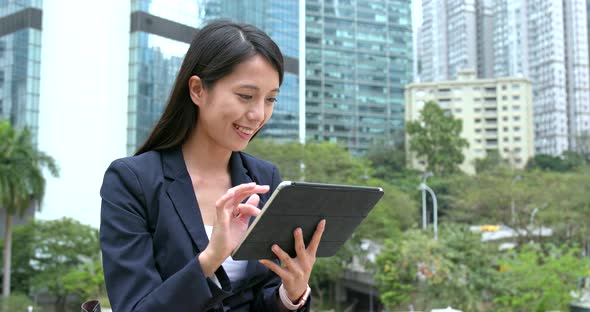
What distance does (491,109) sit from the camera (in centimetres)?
4256

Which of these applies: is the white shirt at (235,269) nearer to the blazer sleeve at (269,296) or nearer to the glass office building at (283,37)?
the blazer sleeve at (269,296)

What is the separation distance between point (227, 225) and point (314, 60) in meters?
27.5

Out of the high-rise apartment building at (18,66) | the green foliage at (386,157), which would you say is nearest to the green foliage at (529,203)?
the green foliage at (386,157)

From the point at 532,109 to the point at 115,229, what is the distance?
44424 mm

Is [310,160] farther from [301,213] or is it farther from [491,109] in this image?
[491,109]

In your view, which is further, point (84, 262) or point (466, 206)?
point (466, 206)

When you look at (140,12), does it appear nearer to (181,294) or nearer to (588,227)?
(588,227)

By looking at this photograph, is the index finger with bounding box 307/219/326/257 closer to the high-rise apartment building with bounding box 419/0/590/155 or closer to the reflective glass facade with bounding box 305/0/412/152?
the reflective glass facade with bounding box 305/0/412/152

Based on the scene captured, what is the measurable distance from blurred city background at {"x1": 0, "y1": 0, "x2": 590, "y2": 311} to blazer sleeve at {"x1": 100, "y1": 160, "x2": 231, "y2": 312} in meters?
5.78

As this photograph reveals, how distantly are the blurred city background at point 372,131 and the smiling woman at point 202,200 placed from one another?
5.63 m

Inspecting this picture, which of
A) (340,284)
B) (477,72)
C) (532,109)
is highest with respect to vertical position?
(477,72)

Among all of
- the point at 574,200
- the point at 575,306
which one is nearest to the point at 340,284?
the point at 574,200

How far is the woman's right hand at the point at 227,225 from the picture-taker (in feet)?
2.79

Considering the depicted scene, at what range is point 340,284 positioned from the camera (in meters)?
19.5
